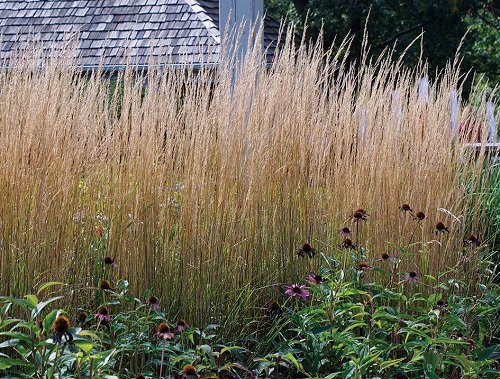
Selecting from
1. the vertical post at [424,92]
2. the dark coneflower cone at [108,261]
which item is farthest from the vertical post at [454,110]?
the dark coneflower cone at [108,261]

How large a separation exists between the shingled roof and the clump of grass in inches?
346

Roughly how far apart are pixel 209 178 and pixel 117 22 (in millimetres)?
11329

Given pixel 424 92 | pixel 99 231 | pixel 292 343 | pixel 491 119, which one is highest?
pixel 424 92

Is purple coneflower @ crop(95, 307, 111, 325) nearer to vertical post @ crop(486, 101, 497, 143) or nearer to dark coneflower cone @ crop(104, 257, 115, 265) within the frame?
dark coneflower cone @ crop(104, 257, 115, 265)

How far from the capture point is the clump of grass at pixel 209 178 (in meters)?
3.38

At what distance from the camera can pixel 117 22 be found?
48.1 ft

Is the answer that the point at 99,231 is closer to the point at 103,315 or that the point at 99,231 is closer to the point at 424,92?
the point at 103,315

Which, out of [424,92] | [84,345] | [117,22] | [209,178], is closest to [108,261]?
[209,178]

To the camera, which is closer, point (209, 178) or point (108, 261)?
point (108, 261)

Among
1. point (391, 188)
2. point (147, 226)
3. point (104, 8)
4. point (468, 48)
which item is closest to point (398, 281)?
point (391, 188)

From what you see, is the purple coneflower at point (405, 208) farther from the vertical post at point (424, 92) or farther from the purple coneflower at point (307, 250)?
the vertical post at point (424, 92)

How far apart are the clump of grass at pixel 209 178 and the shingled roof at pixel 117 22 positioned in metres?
8.79

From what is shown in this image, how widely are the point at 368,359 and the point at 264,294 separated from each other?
0.96 metres

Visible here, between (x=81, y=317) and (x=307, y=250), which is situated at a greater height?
(x=307, y=250)
